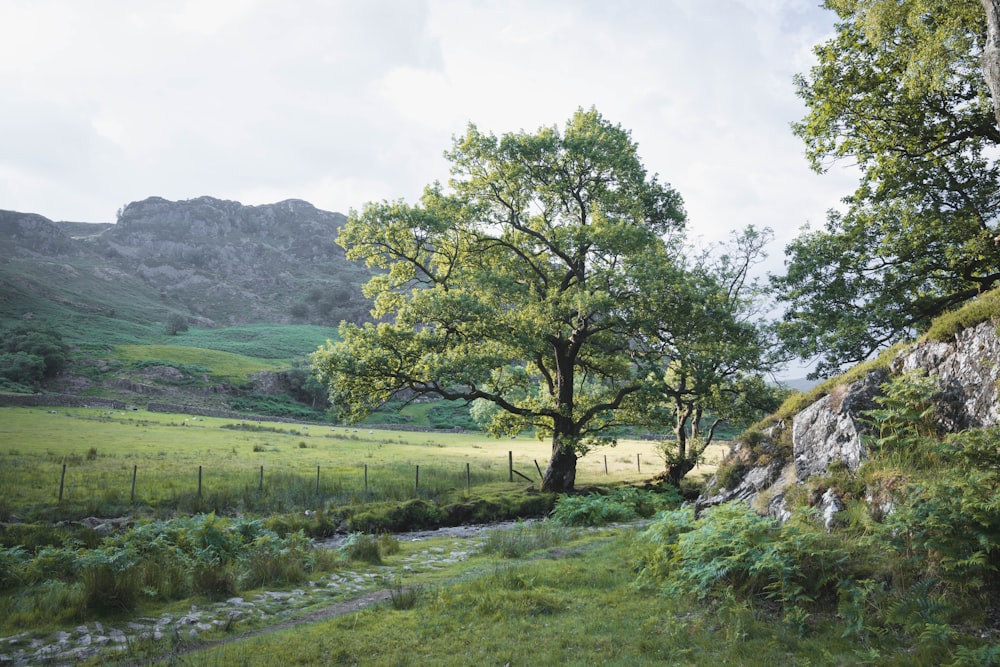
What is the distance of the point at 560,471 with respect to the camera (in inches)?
1062

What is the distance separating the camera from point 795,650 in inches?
249

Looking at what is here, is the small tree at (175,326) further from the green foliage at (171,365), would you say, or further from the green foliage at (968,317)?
the green foliage at (968,317)

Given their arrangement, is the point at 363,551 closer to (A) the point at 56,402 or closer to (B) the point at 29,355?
(A) the point at 56,402

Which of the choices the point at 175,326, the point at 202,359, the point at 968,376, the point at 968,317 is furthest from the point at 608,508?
the point at 175,326

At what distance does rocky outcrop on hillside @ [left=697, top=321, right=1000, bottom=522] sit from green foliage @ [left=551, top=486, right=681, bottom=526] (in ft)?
27.3

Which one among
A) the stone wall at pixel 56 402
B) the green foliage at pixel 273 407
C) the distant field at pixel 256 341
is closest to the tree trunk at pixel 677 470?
the stone wall at pixel 56 402

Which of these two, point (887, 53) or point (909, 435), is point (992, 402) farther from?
point (887, 53)

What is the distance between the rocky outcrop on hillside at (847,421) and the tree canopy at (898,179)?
5577 millimetres

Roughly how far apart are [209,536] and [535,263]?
1916 centimetres

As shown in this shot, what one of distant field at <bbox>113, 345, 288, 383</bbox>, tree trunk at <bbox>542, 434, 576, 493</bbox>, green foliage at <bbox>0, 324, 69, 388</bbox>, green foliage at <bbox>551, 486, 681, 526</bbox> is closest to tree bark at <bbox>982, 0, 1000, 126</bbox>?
green foliage at <bbox>551, 486, 681, 526</bbox>

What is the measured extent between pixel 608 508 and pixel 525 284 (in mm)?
11542

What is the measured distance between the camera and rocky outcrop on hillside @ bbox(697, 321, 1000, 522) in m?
8.58

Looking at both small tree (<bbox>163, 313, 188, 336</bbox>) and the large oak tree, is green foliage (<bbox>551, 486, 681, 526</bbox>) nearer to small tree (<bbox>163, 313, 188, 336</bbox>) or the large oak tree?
the large oak tree

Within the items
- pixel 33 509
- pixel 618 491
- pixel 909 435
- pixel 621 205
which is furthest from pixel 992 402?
pixel 33 509
